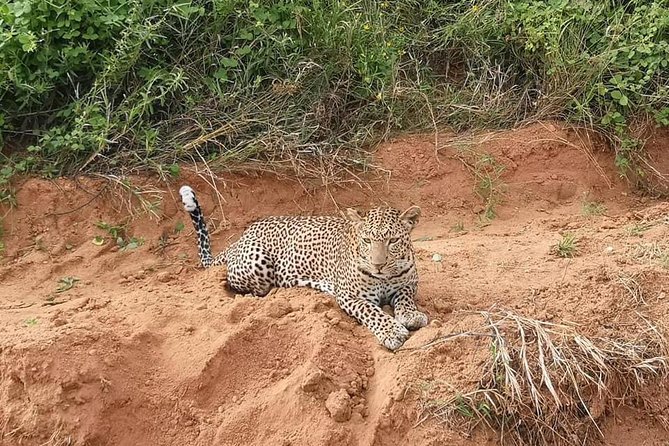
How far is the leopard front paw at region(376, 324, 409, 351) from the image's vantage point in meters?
5.99

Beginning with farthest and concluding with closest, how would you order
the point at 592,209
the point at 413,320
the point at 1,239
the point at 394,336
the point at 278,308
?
the point at 592,209 < the point at 1,239 < the point at 278,308 < the point at 413,320 < the point at 394,336

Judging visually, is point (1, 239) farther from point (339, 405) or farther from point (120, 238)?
point (339, 405)

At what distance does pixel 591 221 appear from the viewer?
8320 mm

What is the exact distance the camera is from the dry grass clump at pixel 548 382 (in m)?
5.50

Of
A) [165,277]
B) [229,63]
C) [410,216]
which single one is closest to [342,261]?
[410,216]

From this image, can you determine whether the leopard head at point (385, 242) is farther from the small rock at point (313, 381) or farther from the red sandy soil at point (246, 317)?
the small rock at point (313, 381)

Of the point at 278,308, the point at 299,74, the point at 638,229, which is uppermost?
the point at 299,74

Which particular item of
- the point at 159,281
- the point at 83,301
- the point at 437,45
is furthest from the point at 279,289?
the point at 437,45

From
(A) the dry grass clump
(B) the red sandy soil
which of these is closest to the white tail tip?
(B) the red sandy soil

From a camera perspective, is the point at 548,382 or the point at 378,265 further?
the point at 378,265

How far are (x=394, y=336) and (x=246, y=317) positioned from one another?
104cm

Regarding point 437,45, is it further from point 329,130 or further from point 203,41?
point 203,41

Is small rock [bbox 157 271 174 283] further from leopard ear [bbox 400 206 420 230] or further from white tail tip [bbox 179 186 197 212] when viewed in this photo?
leopard ear [bbox 400 206 420 230]

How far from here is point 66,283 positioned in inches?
286
